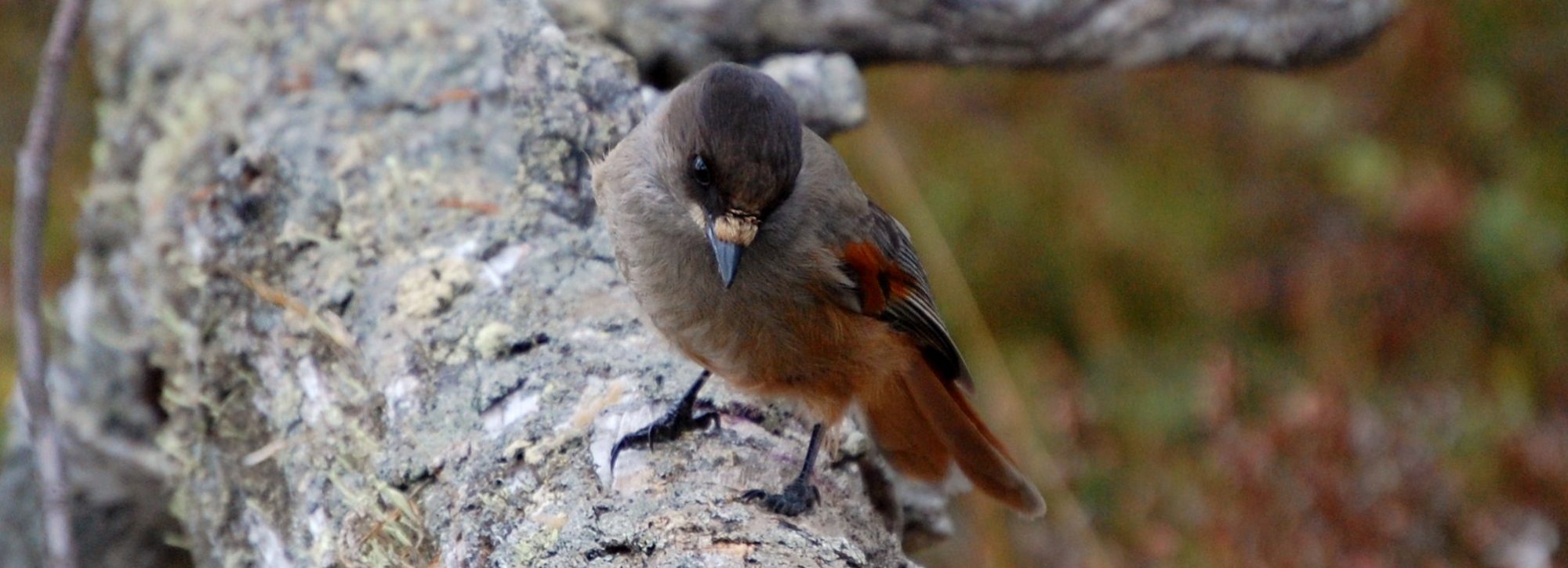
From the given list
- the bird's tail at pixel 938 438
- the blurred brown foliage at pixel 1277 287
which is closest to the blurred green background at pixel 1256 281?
the blurred brown foliage at pixel 1277 287

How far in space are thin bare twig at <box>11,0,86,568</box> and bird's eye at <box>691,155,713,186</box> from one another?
1184 millimetres

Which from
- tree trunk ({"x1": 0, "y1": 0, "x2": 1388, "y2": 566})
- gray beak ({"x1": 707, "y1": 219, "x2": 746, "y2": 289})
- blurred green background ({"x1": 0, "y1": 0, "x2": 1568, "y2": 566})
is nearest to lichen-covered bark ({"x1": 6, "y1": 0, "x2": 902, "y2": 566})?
tree trunk ({"x1": 0, "y1": 0, "x2": 1388, "y2": 566})

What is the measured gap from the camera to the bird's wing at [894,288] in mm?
3016

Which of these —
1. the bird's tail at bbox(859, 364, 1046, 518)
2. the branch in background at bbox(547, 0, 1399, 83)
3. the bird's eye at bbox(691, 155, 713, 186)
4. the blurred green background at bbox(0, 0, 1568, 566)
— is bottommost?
the blurred green background at bbox(0, 0, 1568, 566)

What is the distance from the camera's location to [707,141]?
2.72 meters

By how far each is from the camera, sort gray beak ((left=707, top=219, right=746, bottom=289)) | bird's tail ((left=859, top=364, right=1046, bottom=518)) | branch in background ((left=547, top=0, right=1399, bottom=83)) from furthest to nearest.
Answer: branch in background ((left=547, top=0, right=1399, bottom=83)) < bird's tail ((left=859, top=364, right=1046, bottom=518)) < gray beak ((left=707, top=219, right=746, bottom=289))

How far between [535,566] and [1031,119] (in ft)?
16.8

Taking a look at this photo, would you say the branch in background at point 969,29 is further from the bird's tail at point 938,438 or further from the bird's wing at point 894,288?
the bird's tail at point 938,438

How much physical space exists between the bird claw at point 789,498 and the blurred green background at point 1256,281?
2.09m

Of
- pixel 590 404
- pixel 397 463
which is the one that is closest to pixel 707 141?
pixel 590 404

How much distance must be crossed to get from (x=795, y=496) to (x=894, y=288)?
79 cm

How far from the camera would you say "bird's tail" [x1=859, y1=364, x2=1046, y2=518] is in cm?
315

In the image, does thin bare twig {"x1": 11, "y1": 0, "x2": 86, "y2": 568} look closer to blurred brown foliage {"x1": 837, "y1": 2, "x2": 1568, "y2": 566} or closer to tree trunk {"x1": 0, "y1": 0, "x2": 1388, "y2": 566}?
tree trunk {"x1": 0, "y1": 0, "x2": 1388, "y2": 566}

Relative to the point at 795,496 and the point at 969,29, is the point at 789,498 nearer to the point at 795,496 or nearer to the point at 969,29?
the point at 795,496
